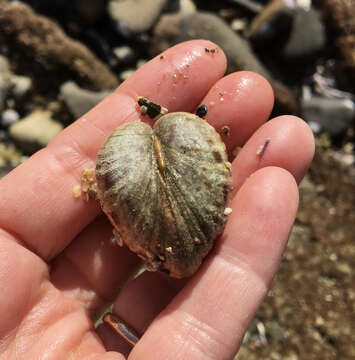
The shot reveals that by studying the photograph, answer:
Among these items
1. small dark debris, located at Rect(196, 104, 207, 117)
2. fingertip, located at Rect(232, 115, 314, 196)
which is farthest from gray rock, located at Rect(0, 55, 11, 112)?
fingertip, located at Rect(232, 115, 314, 196)

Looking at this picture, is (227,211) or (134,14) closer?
(227,211)

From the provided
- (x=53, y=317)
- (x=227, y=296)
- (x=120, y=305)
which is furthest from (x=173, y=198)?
(x=53, y=317)

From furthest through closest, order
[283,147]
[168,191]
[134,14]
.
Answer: [134,14] < [283,147] < [168,191]

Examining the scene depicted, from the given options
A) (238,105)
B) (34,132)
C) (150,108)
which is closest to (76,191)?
(150,108)

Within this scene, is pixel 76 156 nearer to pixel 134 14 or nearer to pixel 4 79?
pixel 4 79

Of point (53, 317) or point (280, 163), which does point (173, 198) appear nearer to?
point (280, 163)

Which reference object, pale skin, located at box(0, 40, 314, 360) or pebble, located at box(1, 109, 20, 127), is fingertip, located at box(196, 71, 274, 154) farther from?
pebble, located at box(1, 109, 20, 127)

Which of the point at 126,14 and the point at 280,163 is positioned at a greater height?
the point at 126,14
